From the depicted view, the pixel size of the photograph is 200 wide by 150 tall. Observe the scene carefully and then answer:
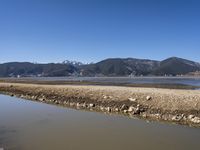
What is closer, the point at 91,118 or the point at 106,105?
the point at 91,118

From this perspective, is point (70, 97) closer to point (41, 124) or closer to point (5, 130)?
point (41, 124)

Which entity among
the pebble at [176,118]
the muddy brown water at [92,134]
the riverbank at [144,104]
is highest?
the riverbank at [144,104]

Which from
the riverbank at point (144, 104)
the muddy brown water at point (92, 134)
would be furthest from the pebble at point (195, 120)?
the muddy brown water at point (92, 134)

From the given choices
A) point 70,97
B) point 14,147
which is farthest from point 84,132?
point 70,97

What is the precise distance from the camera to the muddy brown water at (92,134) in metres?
12.4

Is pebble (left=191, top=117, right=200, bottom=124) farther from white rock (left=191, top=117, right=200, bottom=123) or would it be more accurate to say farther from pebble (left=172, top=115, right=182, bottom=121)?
pebble (left=172, top=115, right=182, bottom=121)

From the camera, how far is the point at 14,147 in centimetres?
1190

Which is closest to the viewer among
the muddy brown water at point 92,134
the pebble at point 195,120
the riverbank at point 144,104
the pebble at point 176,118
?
the muddy brown water at point 92,134

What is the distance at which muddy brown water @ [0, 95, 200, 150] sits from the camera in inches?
487

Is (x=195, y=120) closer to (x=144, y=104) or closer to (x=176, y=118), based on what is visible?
(x=176, y=118)

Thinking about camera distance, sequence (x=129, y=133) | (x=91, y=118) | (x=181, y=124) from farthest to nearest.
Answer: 1. (x=91, y=118)
2. (x=181, y=124)
3. (x=129, y=133)

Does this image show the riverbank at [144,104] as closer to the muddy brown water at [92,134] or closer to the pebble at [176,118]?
the pebble at [176,118]

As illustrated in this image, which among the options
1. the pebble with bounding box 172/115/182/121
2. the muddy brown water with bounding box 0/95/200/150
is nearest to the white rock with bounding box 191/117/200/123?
the pebble with bounding box 172/115/182/121

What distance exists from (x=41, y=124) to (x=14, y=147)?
571 cm
